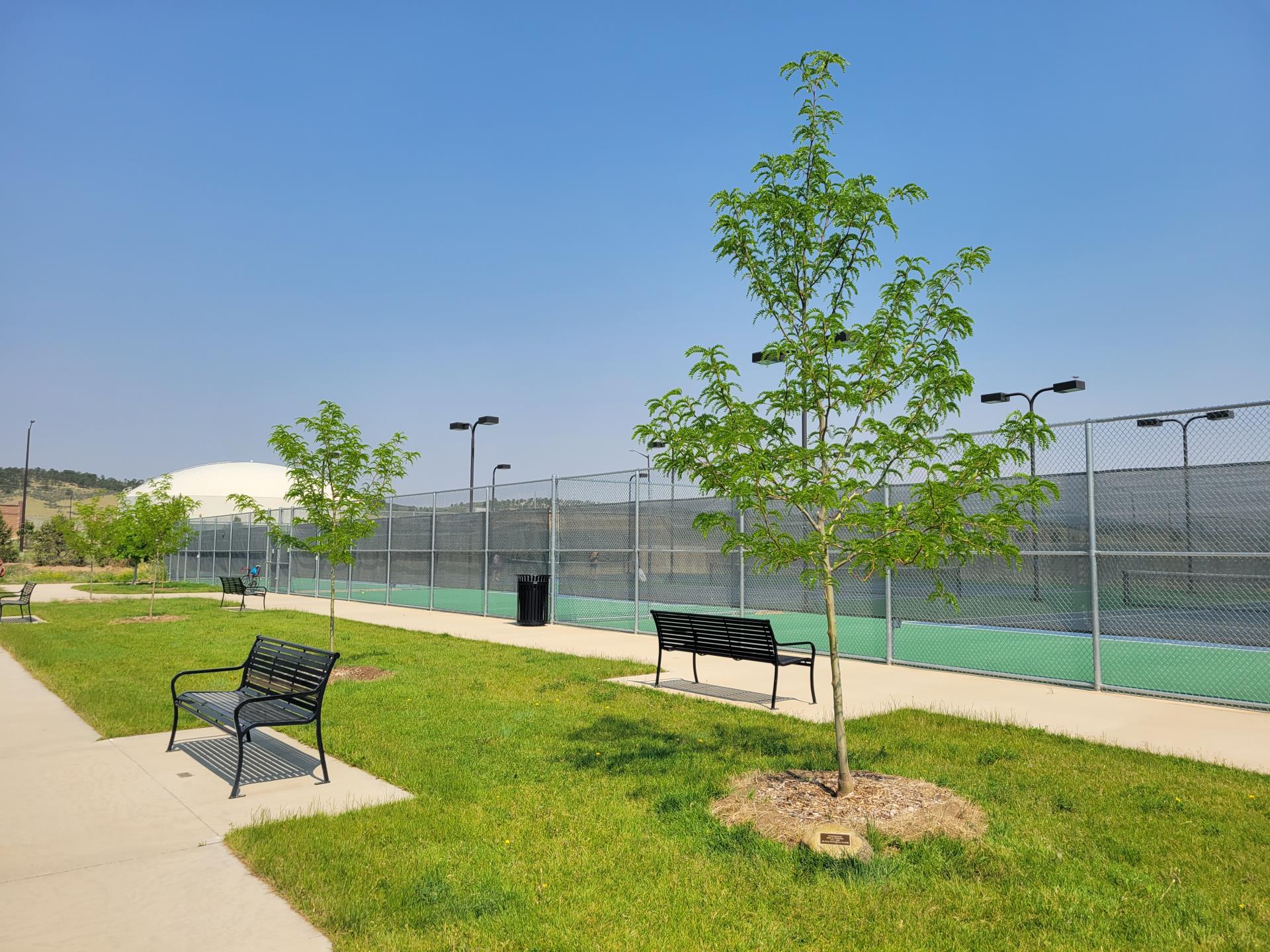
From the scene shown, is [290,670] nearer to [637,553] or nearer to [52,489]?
[637,553]

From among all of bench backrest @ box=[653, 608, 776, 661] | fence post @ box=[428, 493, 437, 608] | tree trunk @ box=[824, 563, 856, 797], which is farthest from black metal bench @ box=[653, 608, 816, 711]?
fence post @ box=[428, 493, 437, 608]

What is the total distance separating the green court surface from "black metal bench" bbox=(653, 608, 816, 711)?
13.1 ft

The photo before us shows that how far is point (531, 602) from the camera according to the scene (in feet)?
62.4

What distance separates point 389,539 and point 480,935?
A: 22.7m

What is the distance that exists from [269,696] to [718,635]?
5.14m

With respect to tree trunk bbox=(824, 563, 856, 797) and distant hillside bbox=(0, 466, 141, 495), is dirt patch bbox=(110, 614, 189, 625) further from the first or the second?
distant hillside bbox=(0, 466, 141, 495)

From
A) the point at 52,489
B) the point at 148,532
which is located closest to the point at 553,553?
the point at 148,532

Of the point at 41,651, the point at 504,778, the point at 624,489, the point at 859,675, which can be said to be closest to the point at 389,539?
the point at 624,489

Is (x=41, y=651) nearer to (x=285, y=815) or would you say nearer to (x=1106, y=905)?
(x=285, y=815)

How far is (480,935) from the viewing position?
3801 mm

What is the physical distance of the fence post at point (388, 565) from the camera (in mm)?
25328

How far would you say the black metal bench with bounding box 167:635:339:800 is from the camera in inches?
250

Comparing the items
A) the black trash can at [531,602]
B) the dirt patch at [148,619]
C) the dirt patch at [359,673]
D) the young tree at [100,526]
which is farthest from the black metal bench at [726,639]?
the young tree at [100,526]

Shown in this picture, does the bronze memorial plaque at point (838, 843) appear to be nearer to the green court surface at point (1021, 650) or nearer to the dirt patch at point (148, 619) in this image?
the green court surface at point (1021, 650)
